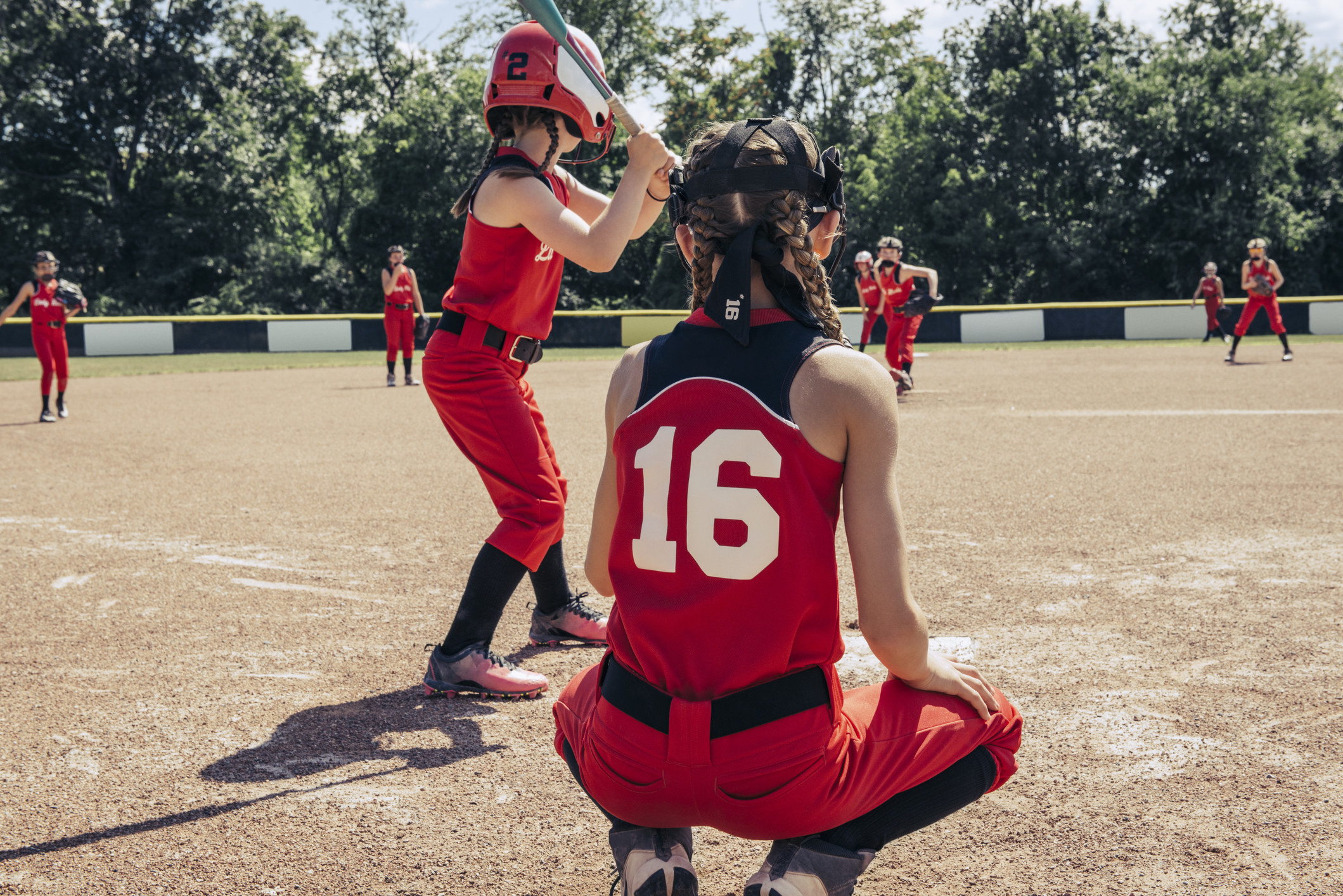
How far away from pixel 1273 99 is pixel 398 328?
32.4m

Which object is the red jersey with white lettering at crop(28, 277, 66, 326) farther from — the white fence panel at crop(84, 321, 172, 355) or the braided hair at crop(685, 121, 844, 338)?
the white fence panel at crop(84, 321, 172, 355)

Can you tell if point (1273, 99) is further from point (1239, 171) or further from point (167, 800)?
point (167, 800)

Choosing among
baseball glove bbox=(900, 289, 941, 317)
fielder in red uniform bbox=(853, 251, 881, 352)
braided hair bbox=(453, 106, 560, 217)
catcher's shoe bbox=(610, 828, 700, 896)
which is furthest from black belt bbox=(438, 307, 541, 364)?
fielder in red uniform bbox=(853, 251, 881, 352)

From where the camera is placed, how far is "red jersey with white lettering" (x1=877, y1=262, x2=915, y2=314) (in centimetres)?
1590

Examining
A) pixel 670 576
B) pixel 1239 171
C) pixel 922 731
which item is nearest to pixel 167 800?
pixel 670 576

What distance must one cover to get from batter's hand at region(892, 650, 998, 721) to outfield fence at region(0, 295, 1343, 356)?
89.6 feet

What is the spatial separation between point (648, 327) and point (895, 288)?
50.0 feet

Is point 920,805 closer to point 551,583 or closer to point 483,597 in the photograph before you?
point 483,597

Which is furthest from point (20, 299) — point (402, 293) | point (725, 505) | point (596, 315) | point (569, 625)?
point (596, 315)

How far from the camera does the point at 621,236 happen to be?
320 centimetres

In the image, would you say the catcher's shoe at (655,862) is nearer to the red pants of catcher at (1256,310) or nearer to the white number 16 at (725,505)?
the white number 16 at (725,505)

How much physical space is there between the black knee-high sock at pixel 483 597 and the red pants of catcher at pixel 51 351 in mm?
11182

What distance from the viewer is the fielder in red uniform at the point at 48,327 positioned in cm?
1318

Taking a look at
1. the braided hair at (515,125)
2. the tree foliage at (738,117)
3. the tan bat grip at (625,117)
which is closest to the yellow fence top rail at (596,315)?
the tree foliage at (738,117)
